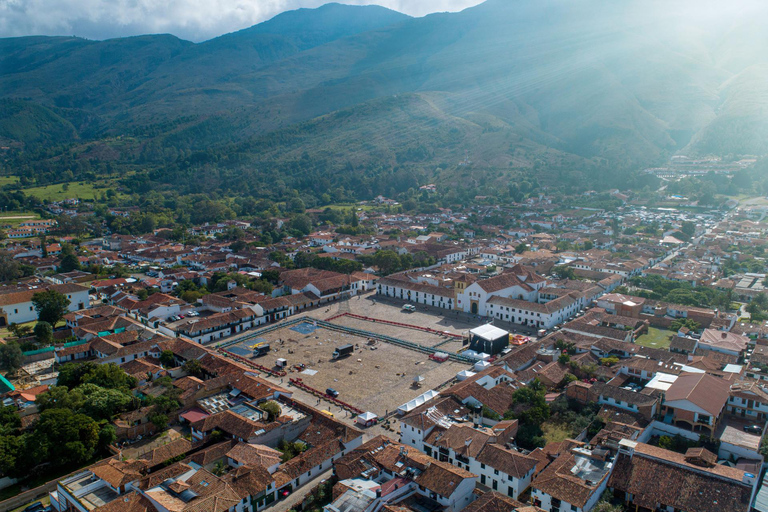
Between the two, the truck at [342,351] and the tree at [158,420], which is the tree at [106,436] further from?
the truck at [342,351]

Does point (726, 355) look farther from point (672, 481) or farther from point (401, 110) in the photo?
point (401, 110)

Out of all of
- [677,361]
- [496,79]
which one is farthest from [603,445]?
[496,79]

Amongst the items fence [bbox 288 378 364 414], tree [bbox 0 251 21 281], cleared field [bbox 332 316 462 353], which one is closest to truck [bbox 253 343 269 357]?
fence [bbox 288 378 364 414]

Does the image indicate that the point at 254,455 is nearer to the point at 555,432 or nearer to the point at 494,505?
the point at 494,505

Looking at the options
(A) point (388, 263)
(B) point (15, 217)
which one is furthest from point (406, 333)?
(B) point (15, 217)

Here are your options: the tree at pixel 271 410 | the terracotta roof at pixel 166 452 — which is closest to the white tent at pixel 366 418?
the tree at pixel 271 410

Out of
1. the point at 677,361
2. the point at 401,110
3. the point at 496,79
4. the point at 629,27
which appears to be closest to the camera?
the point at 677,361
